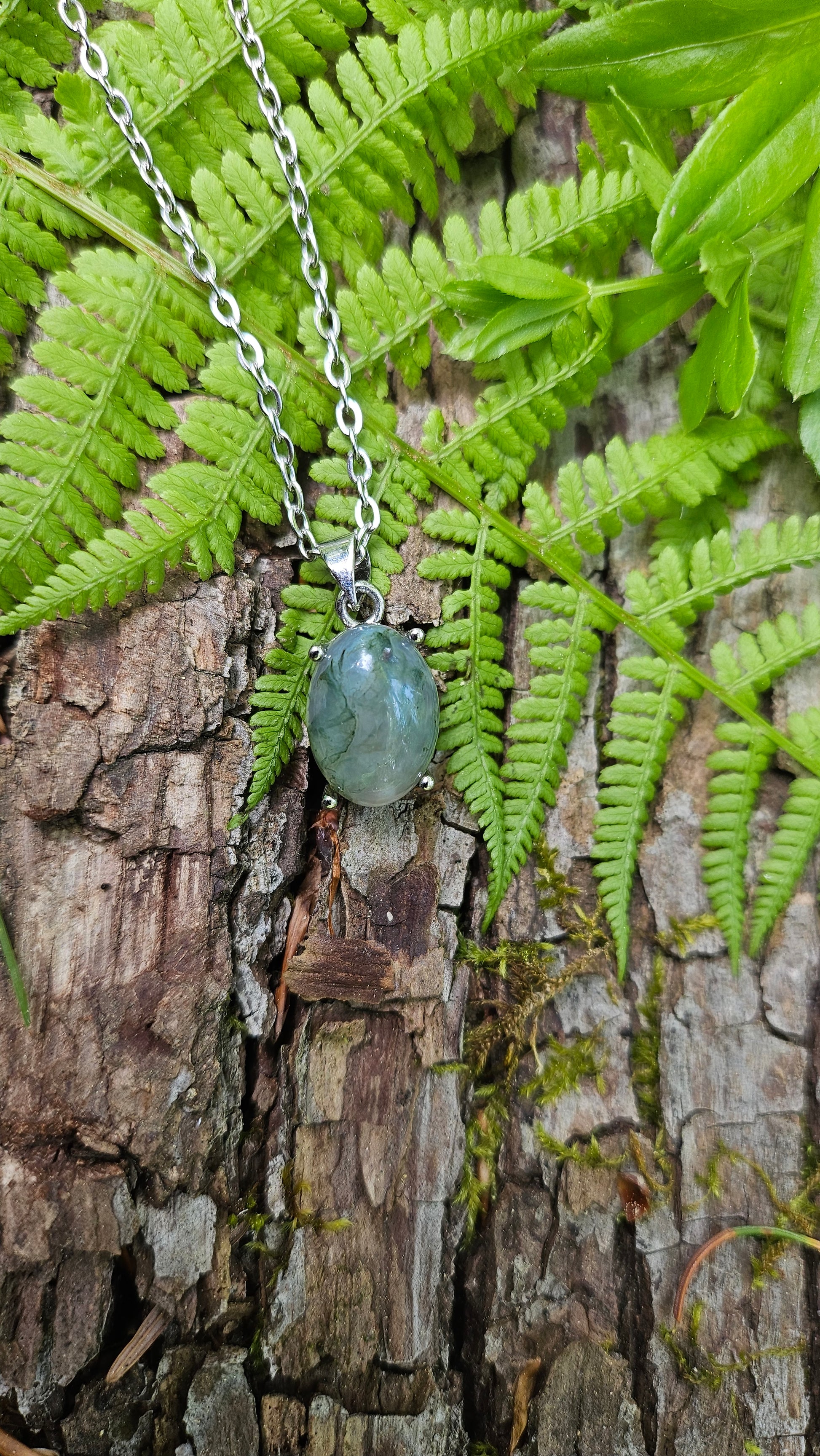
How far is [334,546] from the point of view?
1814 millimetres

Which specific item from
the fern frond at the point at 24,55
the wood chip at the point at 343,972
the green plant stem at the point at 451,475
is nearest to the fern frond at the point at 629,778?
the green plant stem at the point at 451,475

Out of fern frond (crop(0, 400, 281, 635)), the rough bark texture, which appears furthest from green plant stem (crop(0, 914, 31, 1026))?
fern frond (crop(0, 400, 281, 635))

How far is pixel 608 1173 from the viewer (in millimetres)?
1820

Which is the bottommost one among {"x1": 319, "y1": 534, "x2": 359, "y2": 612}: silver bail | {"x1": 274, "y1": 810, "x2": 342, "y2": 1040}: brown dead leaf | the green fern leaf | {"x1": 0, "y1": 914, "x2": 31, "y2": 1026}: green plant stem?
{"x1": 0, "y1": 914, "x2": 31, "y2": 1026}: green plant stem

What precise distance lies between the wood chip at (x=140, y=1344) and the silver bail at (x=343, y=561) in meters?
1.60

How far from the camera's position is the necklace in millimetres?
1702

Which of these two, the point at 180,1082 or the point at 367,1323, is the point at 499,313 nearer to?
the point at 180,1082

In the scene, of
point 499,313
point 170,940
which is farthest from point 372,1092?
point 499,313

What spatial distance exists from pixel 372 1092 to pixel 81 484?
1.55 meters

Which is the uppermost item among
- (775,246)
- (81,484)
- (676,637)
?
(775,246)

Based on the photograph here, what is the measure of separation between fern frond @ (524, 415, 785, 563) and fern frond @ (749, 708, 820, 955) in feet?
2.25

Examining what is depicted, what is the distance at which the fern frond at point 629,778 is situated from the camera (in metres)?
1.88

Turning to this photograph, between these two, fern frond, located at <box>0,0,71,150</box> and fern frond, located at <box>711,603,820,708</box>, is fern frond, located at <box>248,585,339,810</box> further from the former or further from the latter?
fern frond, located at <box>0,0,71,150</box>

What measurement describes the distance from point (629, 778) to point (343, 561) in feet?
2.99
